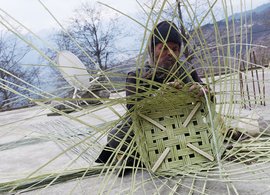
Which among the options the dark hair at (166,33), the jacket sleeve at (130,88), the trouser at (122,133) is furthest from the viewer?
the dark hair at (166,33)

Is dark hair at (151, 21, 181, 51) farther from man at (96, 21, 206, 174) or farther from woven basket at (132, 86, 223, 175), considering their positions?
woven basket at (132, 86, 223, 175)

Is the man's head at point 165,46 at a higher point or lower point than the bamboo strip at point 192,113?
higher

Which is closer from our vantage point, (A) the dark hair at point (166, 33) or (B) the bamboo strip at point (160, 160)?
(B) the bamboo strip at point (160, 160)

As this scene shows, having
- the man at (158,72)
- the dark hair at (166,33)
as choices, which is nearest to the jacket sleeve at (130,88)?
the man at (158,72)

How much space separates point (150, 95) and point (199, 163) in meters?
0.16

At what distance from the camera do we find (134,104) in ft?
2.12

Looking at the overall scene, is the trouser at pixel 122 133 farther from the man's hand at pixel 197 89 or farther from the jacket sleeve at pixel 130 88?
the man's hand at pixel 197 89

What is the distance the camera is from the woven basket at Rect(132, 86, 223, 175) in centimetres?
63

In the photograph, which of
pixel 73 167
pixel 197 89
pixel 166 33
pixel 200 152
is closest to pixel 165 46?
pixel 166 33

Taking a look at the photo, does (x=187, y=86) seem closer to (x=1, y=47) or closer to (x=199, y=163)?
(x=199, y=163)

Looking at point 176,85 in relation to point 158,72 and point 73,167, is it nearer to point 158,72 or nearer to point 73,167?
point 158,72

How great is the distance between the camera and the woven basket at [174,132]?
2.08ft

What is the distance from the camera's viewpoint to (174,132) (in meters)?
0.66

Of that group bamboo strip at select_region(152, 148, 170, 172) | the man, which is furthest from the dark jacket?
bamboo strip at select_region(152, 148, 170, 172)
